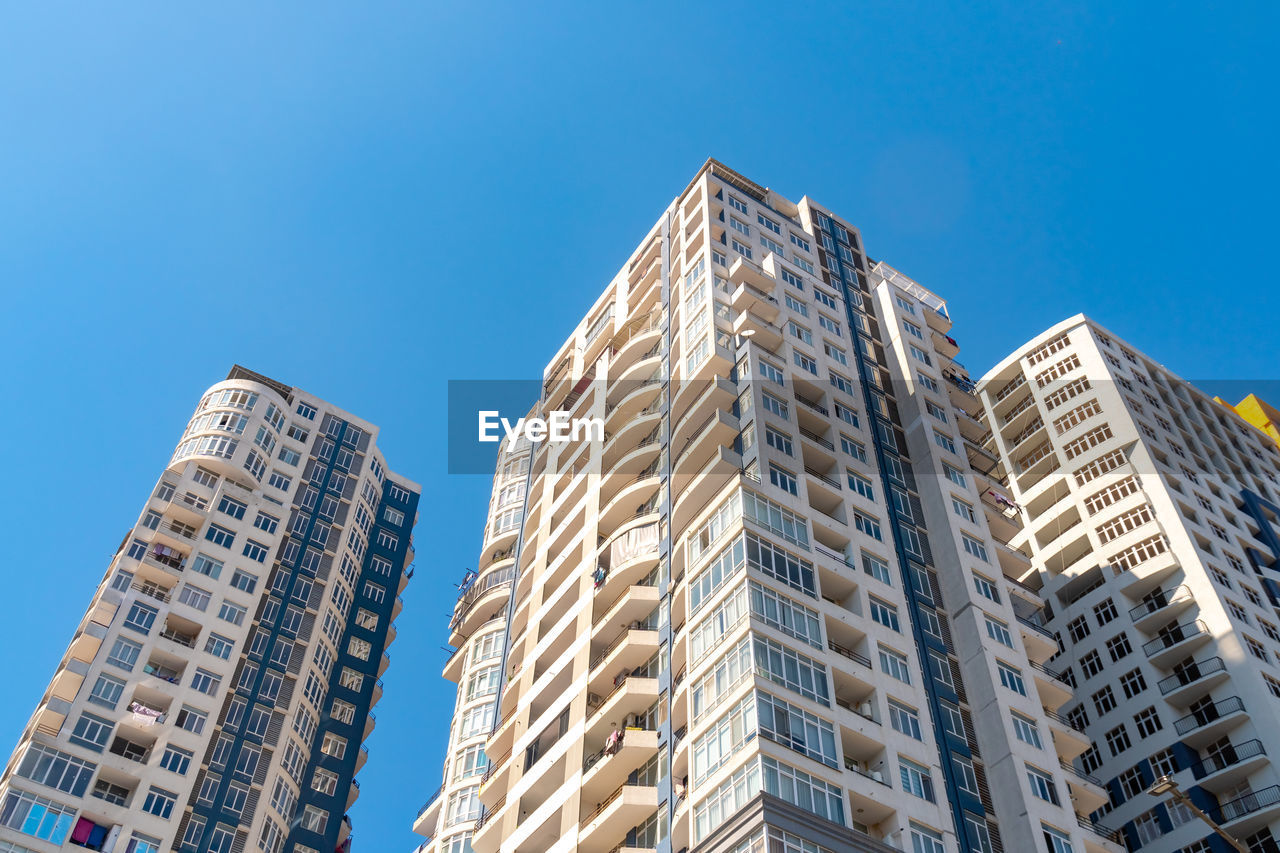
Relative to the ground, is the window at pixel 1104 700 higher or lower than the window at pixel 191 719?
lower

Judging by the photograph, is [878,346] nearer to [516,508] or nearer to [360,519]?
[516,508]

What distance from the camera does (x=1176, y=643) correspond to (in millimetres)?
71375

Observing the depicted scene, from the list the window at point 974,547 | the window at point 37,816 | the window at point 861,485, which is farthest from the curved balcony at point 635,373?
the window at point 37,816

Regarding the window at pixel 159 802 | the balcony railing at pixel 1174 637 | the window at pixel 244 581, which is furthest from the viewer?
the window at pixel 244 581

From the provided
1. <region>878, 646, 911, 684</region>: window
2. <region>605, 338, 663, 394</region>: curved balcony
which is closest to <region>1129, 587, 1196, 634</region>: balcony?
<region>878, 646, 911, 684</region>: window

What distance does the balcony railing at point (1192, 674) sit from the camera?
68625 mm

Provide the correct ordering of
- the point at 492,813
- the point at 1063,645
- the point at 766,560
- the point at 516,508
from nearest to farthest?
the point at 766,560
the point at 492,813
the point at 1063,645
the point at 516,508

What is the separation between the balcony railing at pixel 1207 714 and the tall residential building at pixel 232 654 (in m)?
54.2

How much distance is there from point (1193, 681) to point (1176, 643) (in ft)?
9.32

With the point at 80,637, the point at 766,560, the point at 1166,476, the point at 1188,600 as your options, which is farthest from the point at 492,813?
the point at 1166,476

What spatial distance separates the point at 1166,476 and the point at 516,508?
137 feet

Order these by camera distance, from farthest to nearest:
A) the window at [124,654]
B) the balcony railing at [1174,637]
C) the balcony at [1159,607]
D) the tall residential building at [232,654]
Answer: the window at [124,654] → the tall residential building at [232,654] → the balcony at [1159,607] → the balcony railing at [1174,637]

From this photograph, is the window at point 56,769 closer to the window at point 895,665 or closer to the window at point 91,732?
the window at point 91,732

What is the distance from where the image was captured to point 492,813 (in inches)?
2479
